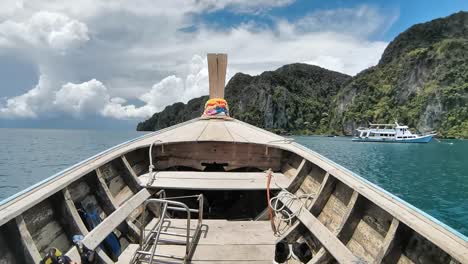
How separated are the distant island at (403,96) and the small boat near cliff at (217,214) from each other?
10632 cm

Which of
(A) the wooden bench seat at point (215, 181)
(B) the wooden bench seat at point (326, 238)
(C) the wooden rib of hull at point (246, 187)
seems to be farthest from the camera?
(A) the wooden bench seat at point (215, 181)

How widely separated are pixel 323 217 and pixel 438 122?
11107 centimetres

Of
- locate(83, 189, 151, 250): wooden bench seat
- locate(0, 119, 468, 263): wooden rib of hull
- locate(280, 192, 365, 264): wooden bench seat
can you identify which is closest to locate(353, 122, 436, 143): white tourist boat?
locate(0, 119, 468, 263): wooden rib of hull

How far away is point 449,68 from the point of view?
10081 cm

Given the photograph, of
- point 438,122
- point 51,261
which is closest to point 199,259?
point 51,261

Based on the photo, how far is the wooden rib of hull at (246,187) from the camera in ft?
8.38

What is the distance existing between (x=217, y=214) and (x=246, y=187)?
1.36 m

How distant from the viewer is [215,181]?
201 inches

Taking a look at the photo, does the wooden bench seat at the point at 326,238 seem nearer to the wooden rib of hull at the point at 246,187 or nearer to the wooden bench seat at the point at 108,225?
the wooden rib of hull at the point at 246,187

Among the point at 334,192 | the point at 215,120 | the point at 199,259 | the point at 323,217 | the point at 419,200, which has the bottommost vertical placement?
the point at 419,200

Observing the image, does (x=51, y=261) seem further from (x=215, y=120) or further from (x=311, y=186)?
(x=215, y=120)

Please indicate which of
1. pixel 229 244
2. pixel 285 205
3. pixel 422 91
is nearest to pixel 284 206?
pixel 285 205

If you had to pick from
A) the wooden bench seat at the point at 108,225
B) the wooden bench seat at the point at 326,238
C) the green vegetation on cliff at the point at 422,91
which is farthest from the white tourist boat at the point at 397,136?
the wooden bench seat at the point at 108,225

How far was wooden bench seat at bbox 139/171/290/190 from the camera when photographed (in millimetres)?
4764
